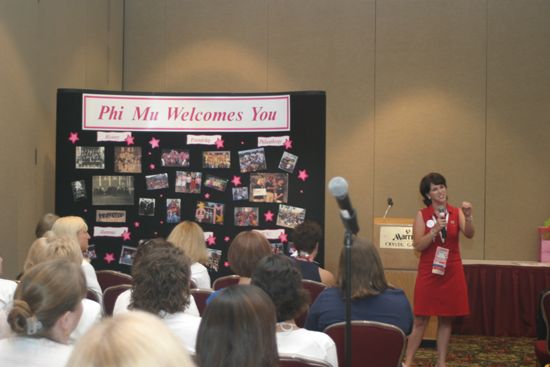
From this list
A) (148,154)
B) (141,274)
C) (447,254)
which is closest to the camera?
(141,274)

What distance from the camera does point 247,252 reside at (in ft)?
13.5

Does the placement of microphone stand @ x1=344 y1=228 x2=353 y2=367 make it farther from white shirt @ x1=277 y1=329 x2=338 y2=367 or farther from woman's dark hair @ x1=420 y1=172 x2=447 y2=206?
woman's dark hair @ x1=420 y1=172 x2=447 y2=206

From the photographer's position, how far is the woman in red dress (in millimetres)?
5297

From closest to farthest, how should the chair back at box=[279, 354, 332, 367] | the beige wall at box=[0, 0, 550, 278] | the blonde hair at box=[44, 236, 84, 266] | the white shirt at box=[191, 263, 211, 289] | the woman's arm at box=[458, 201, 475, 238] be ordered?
the chair back at box=[279, 354, 332, 367]
the blonde hair at box=[44, 236, 84, 266]
the white shirt at box=[191, 263, 211, 289]
the woman's arm at box=[458, 201, 475, 238]
the beige wall at box=[0, 0, 550, 278]

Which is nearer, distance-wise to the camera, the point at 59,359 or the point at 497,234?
the point at 59,359

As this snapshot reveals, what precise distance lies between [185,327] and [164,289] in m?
0.21

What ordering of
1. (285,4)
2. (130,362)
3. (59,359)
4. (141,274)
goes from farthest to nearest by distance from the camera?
(285,4)
(141,274)
(59,359)
(130,362)

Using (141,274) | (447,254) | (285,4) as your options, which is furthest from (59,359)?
(285,4)

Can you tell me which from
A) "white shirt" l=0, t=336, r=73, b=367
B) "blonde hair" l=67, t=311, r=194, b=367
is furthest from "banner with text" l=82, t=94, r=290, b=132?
"blonde hair" l=67, t=311, r=194, b=367

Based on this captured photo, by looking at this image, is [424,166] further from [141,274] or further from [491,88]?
[141,274]

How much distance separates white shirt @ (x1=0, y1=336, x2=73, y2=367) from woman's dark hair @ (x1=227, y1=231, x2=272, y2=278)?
1.97 metres

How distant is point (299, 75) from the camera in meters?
8.30

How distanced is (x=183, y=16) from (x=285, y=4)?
1.22 metres

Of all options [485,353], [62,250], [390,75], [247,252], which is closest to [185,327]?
[62,250]
